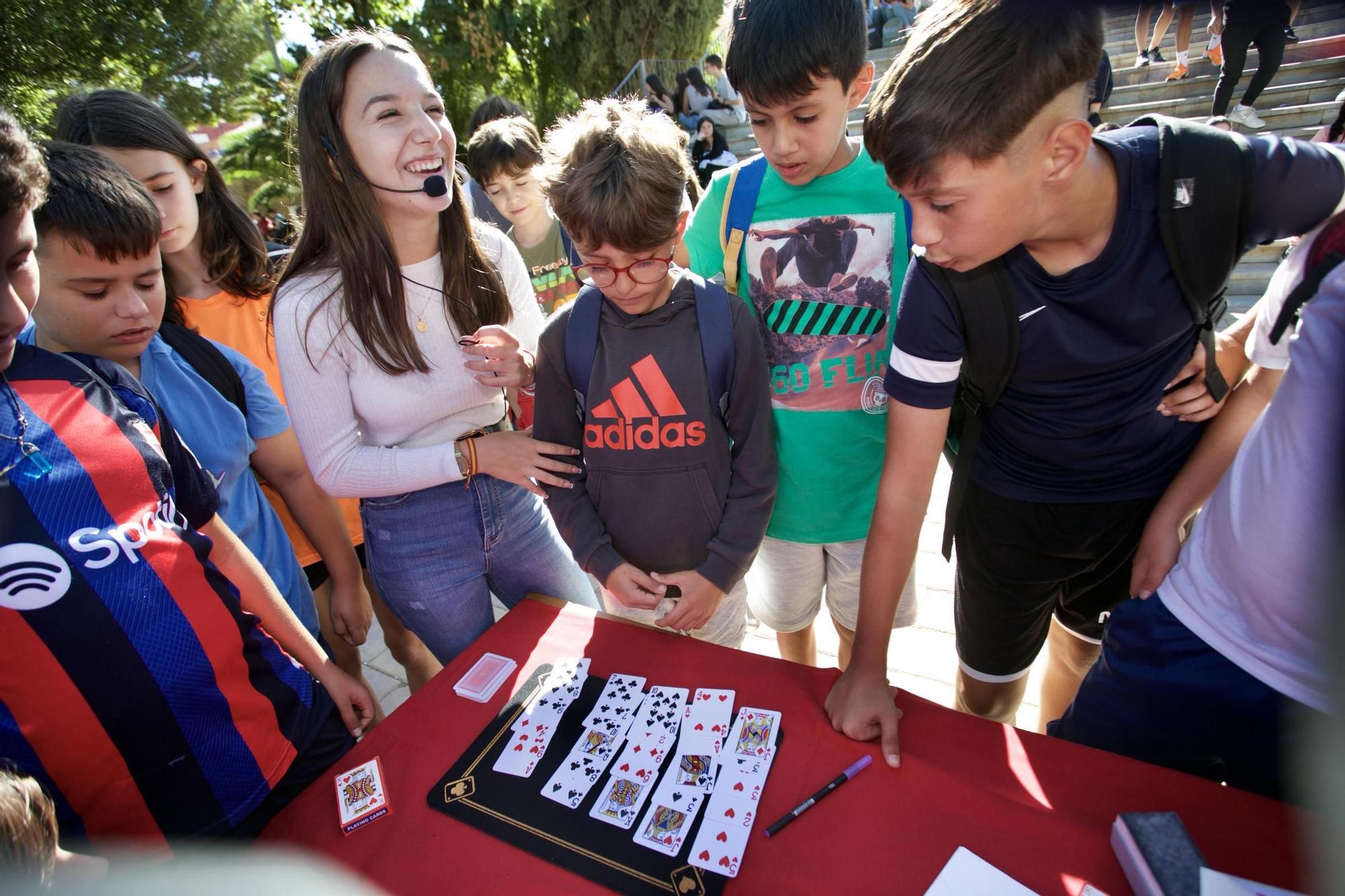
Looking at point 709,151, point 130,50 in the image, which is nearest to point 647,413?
point 709,151

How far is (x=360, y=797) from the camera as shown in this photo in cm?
117

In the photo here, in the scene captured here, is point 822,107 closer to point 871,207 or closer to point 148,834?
point 871,207

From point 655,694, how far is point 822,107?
1.35m

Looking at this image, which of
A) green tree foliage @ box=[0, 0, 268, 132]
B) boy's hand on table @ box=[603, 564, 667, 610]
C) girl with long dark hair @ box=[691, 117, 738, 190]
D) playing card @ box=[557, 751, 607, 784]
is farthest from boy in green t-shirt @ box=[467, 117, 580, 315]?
green tree foliage @ box=[0, 0, 268, 132]

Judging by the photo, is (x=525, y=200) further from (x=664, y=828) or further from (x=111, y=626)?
(x=664, y=828)

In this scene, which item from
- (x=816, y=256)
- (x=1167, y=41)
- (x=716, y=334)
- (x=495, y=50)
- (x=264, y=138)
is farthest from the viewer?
(x=264, y=138)

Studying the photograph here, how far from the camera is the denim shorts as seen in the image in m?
1.68

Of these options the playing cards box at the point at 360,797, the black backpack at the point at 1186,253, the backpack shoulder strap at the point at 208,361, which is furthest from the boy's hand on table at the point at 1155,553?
the backpack shoulder strap at the point at 208,361

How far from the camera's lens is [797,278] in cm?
169

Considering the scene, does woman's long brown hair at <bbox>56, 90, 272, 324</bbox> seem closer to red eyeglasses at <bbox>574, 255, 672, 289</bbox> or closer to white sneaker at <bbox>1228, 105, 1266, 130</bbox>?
red eyeglasses at <bbox>574, 255, 672, 289</bbox>

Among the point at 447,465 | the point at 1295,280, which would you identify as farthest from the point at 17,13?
the point at 1295,280

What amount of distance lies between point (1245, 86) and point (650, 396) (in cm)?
768

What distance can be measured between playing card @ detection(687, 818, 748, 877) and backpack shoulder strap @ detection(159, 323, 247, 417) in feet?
4.92

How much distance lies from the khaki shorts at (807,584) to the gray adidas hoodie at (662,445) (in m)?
0.39
